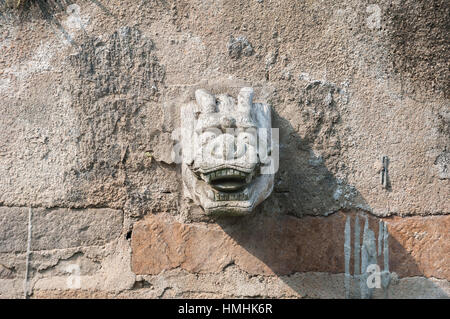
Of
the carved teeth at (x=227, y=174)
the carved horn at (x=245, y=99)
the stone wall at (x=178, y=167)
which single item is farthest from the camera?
the stone wall at (x=178, y=167)

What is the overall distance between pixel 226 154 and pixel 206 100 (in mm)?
278

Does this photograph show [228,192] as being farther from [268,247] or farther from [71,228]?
[71,228]

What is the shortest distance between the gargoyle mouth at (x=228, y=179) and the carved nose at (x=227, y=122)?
0.50ft

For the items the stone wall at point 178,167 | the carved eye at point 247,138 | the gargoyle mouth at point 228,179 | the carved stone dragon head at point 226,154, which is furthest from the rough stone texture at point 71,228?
the carved eye at point 247,138

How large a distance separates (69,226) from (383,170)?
44.5 inches

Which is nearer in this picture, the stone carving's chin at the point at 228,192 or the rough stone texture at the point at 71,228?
the stone carving's chin at the point at 228,192

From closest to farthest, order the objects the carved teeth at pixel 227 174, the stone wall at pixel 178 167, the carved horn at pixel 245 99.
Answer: the carved teeth at pixel 227 174, the carved horn at pixel 245 99, the stone wall at pixel 178 167

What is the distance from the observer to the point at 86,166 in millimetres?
2055

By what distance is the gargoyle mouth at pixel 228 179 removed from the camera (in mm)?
1710

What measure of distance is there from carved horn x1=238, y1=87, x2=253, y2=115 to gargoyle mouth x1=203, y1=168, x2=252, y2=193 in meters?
0.24

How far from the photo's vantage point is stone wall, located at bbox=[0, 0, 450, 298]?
6.70 ft

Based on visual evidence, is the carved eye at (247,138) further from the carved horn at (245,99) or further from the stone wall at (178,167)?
the stone wall at (178,167)

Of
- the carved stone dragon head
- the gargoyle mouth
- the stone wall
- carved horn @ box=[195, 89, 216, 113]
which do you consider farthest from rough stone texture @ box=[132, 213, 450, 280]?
carved horn @ box=[195, 89, 216, 113]

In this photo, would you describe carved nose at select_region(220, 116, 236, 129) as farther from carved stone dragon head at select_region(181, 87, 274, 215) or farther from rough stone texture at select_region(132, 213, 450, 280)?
rough stone texture at select_region(132, 213, 450, 280)
